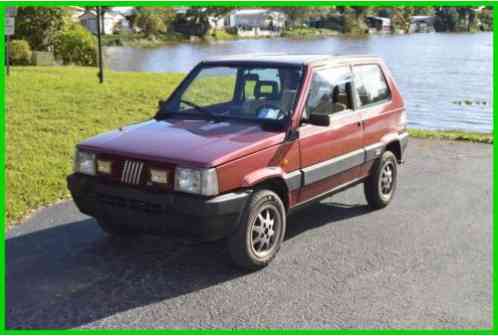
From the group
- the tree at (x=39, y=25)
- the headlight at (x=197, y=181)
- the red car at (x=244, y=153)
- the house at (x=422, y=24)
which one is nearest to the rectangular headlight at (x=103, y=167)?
the red car at (x=244, y=153)

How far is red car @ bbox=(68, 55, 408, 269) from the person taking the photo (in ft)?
15.1

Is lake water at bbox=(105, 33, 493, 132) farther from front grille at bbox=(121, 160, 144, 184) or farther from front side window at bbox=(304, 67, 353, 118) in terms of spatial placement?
front grille at bbox=(121, 160, 144, 184)

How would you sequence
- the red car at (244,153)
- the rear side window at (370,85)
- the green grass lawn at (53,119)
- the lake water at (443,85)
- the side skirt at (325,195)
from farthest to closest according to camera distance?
the lake water at (443,85), the green grass lawn at (53,119), the rear side window at (370,85), the side skirt at (325,195), the red car at (244,153)

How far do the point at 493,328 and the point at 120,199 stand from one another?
304 centimetres

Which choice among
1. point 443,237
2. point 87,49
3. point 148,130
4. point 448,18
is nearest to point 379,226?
point 443,237

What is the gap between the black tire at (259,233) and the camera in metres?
4.79

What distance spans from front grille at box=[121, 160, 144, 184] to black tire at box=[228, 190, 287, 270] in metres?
0.91

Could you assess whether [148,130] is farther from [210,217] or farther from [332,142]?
[332,142]

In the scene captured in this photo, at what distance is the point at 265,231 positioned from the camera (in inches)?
201

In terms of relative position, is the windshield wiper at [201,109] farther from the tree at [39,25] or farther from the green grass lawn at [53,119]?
the tree at [39,25]

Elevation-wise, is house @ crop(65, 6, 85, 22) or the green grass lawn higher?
house @ crop(65, 6, 85, 22)

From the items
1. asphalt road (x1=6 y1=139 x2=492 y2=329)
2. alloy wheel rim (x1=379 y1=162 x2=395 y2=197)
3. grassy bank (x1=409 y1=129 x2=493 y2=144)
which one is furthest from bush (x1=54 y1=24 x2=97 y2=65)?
alloy wheel rim (x1=379 y1=162 x2=395 y2=197)

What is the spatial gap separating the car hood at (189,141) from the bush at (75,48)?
906 inches

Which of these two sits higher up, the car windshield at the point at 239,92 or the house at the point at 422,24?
the house at the point at 422,24
